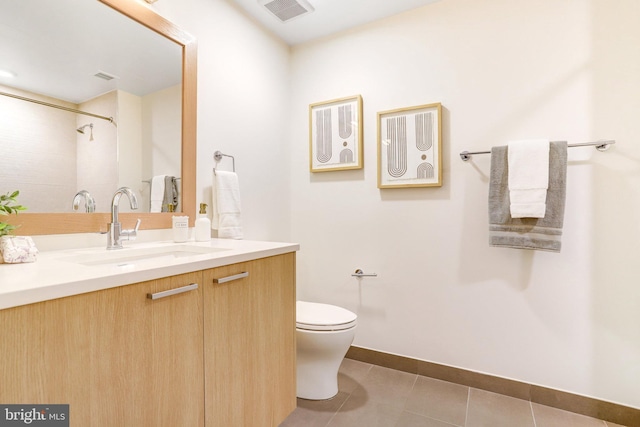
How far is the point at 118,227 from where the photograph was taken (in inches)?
47.9

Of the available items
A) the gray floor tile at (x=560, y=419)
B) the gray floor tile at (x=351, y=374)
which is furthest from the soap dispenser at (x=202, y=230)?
the gray floor tile at (x=560, y=419)

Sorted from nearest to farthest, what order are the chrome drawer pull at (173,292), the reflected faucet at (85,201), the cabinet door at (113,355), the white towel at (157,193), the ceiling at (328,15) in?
1. the cabinet door at (113,355)
2. the chrome drawer pull at (173,292)
3. the reflected faucet at (85,201)
4. the white towel at (157,193)
5. the ceiling at (328,15)

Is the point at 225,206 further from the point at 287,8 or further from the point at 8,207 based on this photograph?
the point at 287,8

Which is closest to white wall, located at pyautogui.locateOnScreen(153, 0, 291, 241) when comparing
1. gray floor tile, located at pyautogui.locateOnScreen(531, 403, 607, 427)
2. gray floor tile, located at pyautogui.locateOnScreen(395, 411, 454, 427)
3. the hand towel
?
the hand towel

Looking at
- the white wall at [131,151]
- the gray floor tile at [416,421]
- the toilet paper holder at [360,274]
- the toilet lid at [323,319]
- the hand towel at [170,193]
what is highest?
the white wall at [131,151]

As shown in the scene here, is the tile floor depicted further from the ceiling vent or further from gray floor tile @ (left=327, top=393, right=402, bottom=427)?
the ceiling vent

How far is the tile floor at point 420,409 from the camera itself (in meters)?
1.48

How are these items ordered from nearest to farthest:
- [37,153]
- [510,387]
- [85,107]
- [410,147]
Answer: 1. [37,153]
2. [85,107]
3. [510,387]
4. [410,147]

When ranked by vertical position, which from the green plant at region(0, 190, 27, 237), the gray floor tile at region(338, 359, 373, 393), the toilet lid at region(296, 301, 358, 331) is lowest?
the gray floor tile at region(338, 359, 373, 393)

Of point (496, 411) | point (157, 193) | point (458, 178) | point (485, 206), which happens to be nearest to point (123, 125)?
point (157, 193)

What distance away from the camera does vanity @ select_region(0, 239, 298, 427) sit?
594 mm

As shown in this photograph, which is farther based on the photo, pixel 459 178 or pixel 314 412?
pixel 459 178

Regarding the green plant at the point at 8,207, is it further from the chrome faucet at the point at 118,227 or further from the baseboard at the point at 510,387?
A: the baseboard at the point at 510,387

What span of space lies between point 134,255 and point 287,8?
1713 mm
